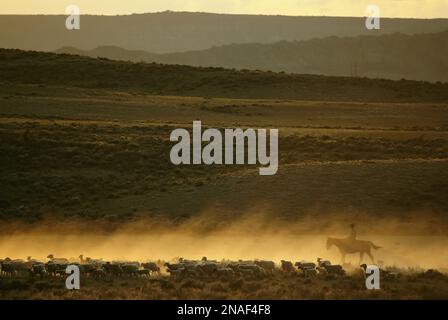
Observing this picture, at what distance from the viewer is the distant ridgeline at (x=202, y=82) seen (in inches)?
3369

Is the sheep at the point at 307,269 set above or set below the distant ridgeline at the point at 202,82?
below

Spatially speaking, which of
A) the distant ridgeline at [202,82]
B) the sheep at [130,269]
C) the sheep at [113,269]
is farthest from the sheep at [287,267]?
the distant ridgeline at [202,82]

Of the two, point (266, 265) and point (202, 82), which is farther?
point (202, 82)

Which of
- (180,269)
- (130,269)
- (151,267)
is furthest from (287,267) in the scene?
(130,269)

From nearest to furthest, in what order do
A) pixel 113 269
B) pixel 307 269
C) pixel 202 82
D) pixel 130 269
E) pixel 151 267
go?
pixel 307 269 → pixel 130 269 → pixel 113 269 → pixel 151 267 → pixel 202 82

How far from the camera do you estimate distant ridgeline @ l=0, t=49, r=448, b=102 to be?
3369 inches

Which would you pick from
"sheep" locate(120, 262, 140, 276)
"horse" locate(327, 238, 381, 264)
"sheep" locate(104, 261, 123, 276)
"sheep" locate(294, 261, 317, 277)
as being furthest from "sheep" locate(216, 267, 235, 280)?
"horse" locate(327, 238, 381, 264)

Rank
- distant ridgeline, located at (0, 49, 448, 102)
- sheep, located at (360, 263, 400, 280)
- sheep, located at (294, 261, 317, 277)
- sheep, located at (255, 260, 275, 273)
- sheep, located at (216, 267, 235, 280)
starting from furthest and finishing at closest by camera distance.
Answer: distant ridgeline, located at (0, 49, 448, 102) → sheep, located at (255, 260, 275, 273) → sheep, located at (294, 261, 317, 277) → sheep, located at (216, 267, 235, 280) → sheep, located at (360, 263, 400, 280)

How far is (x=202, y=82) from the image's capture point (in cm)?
8988

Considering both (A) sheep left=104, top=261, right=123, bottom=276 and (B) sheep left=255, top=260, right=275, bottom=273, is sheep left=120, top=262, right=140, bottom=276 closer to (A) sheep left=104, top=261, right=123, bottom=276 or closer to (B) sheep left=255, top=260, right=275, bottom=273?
(A) sheep left=104, top=261, right=123, bottom=276

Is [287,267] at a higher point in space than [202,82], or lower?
lower

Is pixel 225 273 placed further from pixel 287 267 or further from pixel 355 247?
pixel 355 247

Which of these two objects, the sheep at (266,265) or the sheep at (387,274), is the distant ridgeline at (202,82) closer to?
the sheep at (266,265)
